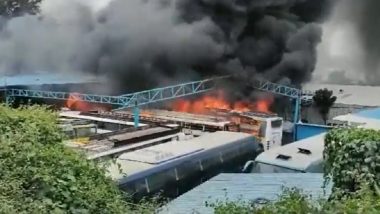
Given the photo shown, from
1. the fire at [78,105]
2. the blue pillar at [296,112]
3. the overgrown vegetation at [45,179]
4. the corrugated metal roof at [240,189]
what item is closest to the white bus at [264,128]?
the blue pillar at [296,112]

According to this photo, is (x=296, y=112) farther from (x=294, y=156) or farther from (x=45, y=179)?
(x=45, y=179)

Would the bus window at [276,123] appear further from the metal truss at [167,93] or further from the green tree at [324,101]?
the green tree at [324,101]

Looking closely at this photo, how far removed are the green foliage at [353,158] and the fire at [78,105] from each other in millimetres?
8869

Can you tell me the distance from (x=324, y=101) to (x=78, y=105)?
5820 mm

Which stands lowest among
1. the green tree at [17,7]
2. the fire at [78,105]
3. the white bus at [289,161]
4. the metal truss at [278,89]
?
the white bus at [289,161]

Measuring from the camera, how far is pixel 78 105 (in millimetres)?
13016

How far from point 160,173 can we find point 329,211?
4828 mm

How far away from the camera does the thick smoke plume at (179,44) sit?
14352mm

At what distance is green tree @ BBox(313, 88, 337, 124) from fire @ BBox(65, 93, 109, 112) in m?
5.05

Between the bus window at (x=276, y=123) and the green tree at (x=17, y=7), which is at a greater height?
the green tree at (x=17, y=7)

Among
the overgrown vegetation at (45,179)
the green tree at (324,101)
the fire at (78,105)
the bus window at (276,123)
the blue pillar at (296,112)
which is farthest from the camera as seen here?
the green tree at (324,101)

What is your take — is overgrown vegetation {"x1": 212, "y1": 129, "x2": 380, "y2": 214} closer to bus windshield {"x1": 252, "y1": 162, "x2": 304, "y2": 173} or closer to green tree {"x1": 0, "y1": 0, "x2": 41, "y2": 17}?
bus windshield {"x1": 252, "y1": 162, "x2": 304, "y2": 173}

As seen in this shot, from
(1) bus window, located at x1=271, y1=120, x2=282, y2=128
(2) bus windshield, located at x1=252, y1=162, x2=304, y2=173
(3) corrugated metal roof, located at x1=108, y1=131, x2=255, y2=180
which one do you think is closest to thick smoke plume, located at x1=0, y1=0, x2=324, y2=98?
(1) bus window, located at x1=271, y1=120, x2=282, y2=128

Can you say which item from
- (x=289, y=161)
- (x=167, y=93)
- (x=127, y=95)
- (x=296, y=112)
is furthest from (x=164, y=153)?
(x=296, y=112)
